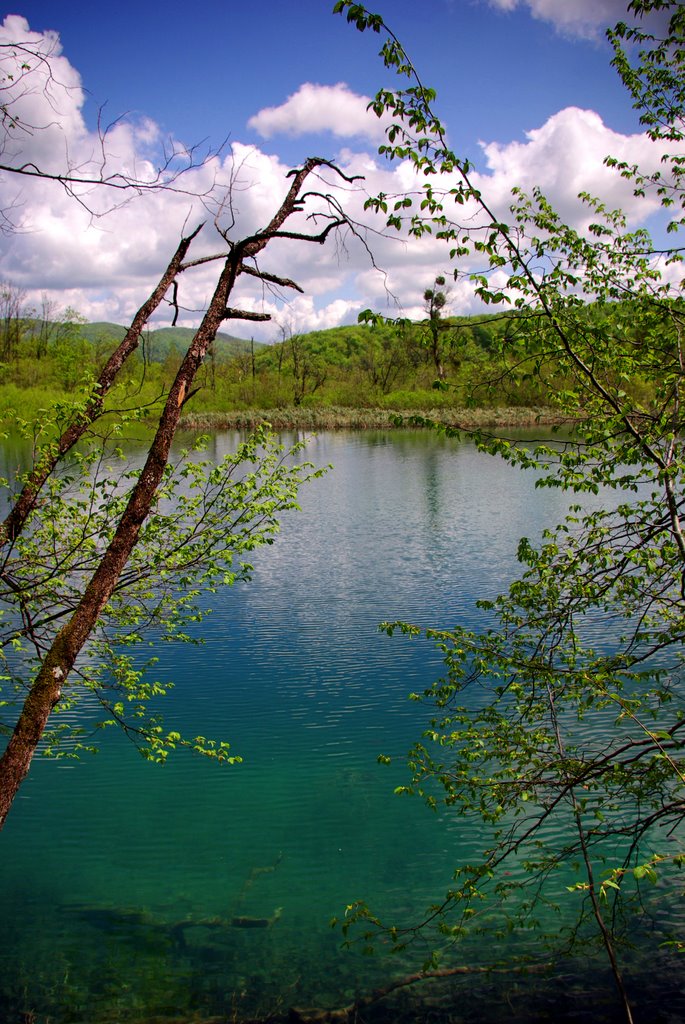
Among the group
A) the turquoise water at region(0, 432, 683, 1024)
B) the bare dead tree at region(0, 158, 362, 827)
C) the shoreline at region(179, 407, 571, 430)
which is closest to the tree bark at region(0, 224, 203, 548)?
the bare dead tree at region(0, 158, 362, 827)

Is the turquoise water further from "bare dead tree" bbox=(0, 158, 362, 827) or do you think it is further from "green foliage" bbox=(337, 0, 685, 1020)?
"bare dead tree" bbox=(0, 158, 362, 827)

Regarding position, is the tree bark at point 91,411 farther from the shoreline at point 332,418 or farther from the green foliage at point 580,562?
the shoreline at point 332,418

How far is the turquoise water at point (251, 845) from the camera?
5.75 meters

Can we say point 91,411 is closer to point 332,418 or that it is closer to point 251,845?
point 251,845

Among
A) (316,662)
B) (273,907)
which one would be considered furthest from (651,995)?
(316,662)

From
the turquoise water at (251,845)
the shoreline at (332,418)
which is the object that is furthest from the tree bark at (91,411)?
the shoreline at (332,418)

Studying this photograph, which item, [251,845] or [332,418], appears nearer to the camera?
[251,845]

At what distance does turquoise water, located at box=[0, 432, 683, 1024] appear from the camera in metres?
5.75

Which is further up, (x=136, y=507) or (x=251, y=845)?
(x=136, y=507)

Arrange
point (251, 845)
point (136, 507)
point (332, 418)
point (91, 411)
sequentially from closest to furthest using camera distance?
point (136, 507), point (91, 411), point (251, 845), point (332, 418)

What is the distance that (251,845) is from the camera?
7.80 metres

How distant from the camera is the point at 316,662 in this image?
12477 millimetres

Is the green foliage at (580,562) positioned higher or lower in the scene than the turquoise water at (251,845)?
higher

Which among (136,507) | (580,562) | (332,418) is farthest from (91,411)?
(332,418)
